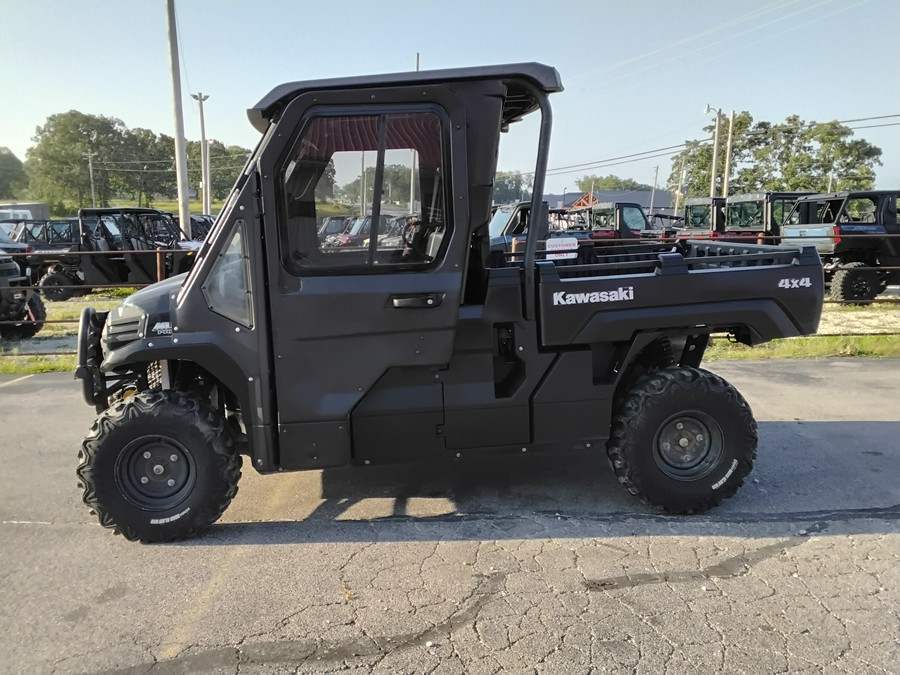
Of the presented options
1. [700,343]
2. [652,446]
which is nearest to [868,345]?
[700,343]

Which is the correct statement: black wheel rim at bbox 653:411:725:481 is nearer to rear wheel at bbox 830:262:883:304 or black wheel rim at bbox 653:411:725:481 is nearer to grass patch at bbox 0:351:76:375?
grass patch at bbox 0:351:76:375

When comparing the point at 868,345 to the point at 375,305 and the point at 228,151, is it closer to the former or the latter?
the point at 375,305

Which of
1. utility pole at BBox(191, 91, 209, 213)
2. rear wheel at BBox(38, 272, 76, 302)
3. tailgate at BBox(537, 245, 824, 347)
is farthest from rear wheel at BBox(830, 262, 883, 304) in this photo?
utility pole at BBox(191, 91, 209, 213)

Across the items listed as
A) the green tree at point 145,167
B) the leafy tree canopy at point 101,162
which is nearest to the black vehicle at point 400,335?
the leafy tree canopy at point 101,162

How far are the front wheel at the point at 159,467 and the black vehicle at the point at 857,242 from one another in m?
11.9

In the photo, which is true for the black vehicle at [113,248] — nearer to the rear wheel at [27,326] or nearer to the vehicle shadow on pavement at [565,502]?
the rear wheel at [27,326]

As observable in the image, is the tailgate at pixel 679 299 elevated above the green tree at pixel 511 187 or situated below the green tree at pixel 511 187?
below

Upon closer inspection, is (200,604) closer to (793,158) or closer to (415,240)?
(415,240)

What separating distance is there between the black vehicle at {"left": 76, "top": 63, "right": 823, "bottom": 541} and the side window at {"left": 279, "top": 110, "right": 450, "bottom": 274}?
0.01 metres

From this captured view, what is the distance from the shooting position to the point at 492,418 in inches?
151

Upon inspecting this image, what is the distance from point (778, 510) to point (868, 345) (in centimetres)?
604

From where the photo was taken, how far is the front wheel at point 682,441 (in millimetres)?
3867

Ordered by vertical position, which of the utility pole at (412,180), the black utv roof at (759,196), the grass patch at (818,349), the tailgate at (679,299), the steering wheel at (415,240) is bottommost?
the grass patch at (818,349)

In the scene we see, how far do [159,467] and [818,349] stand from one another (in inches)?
329
